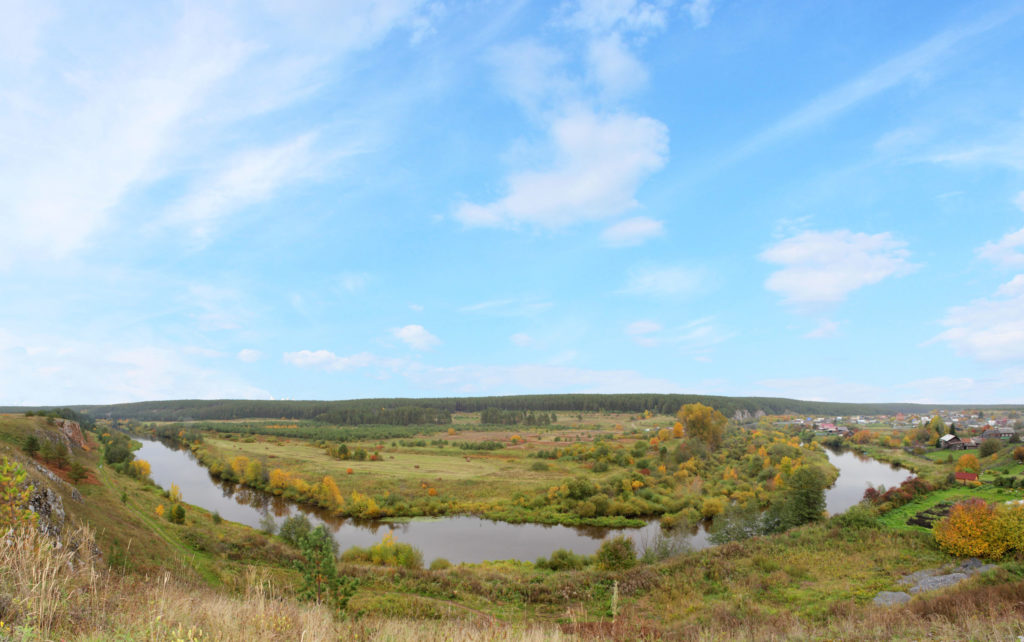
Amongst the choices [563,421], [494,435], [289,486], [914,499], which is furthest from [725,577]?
[563,421]

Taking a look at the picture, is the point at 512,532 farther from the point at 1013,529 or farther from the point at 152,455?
the point at 152,455

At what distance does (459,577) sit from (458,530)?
16094 mm

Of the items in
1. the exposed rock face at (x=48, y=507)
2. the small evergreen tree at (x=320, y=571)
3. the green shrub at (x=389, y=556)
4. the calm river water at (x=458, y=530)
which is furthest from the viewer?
the calm river water at (x=458, y=530)

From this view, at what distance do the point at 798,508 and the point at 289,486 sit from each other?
50343 millimetres

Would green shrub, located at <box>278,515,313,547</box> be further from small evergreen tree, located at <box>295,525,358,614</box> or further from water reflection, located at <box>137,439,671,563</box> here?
small evergreen tree, located at <box>295,525,358,614</box>

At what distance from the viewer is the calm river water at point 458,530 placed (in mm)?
34300

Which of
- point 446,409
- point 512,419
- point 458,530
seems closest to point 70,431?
point 458,530

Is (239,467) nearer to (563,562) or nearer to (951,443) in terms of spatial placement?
(563,562)

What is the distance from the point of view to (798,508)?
1348 inches

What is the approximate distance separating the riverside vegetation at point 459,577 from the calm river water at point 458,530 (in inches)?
121

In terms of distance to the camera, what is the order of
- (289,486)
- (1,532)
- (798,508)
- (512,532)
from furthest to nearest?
(289,486) → (512,532) → (798,508) → (1,532)

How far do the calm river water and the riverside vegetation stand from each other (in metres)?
3.08

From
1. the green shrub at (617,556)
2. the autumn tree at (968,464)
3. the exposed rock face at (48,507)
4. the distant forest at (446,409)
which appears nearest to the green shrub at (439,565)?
the green shrub at (617,556)

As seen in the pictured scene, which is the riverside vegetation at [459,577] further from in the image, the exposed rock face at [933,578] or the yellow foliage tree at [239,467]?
the yellow foliage tree at [239,467]
